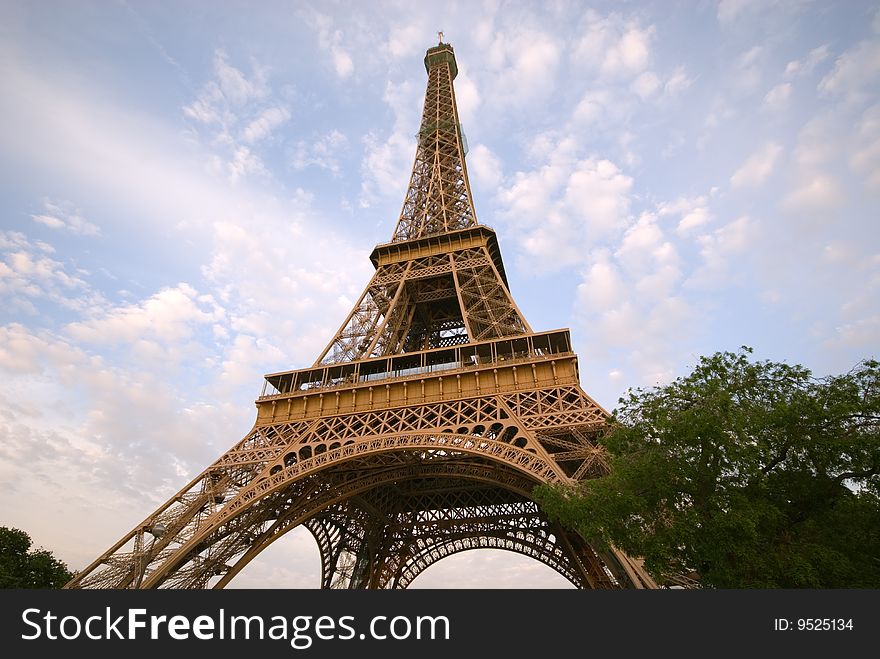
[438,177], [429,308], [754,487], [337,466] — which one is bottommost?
[754,487]

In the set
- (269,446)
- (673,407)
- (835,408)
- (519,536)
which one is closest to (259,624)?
(673,407)

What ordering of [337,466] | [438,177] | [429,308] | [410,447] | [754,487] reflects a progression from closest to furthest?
[754,487] < [410,447] < [337,466] < [429,308] < [438,177]

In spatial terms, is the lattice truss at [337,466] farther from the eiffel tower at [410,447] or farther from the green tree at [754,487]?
the green tree at [754,487]

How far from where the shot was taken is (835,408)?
10.2 m

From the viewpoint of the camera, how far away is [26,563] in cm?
2083

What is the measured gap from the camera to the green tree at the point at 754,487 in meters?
9.66

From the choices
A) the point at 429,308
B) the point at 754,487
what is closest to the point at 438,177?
the point at 429,308

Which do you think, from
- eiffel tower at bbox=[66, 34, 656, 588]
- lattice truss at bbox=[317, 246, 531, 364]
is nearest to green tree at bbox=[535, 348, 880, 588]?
eiffel tower at bbox=[66, 34, 656, 588]

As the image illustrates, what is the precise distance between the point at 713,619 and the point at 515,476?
12.9 m

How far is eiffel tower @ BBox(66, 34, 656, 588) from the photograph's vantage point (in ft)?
58.1

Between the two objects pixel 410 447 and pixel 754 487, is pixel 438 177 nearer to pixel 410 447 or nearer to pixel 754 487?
pixel 410 447

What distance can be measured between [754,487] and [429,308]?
23326mm

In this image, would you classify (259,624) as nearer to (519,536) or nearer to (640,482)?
(640,482)

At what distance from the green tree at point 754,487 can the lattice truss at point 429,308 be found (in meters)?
11.1
